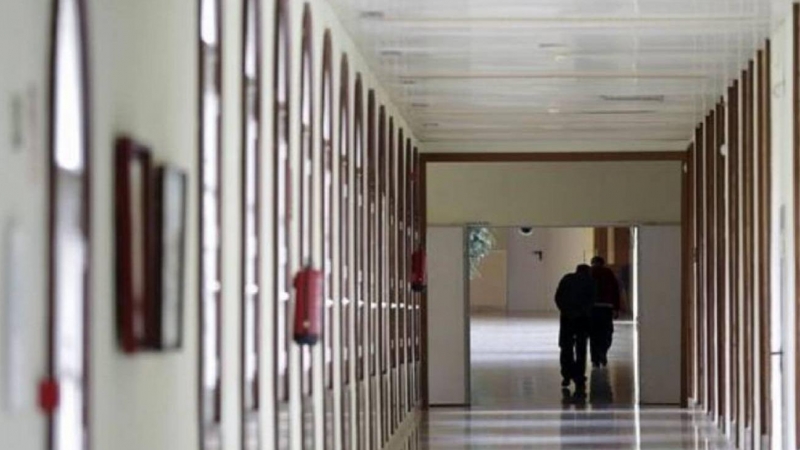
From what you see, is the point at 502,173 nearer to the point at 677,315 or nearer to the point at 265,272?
the point at 677,315

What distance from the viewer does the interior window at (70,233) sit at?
4551 millimetres

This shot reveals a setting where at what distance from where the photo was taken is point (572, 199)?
2392 centimetres

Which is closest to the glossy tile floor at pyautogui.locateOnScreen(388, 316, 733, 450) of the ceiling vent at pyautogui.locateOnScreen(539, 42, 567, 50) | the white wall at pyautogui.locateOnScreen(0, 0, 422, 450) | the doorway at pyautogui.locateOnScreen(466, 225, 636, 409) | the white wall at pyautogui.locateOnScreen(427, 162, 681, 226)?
the doorway at pyautogui.locateOnScreen(466, 225, 636, 409)

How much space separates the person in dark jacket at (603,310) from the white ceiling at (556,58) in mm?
6531

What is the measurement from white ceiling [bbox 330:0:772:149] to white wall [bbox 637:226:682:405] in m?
3.29

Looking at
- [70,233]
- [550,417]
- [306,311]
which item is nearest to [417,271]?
[550,417]

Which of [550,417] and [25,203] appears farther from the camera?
[550,417]

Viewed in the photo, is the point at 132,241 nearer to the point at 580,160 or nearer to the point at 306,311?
the point at 306,311

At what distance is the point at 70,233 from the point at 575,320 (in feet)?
69.7

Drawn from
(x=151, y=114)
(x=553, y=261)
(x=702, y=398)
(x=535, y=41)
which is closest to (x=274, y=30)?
(x=151, y=114)

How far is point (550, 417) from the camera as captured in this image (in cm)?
2041

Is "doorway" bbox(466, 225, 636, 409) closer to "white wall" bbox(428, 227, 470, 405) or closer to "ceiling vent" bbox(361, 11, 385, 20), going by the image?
"white wall" bbox(428, 227, 470, 405)

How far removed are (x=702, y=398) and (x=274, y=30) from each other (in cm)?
1206

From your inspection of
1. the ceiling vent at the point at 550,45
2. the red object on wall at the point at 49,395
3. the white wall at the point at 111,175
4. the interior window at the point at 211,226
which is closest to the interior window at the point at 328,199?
the ceiling vent at the point at 550,45
